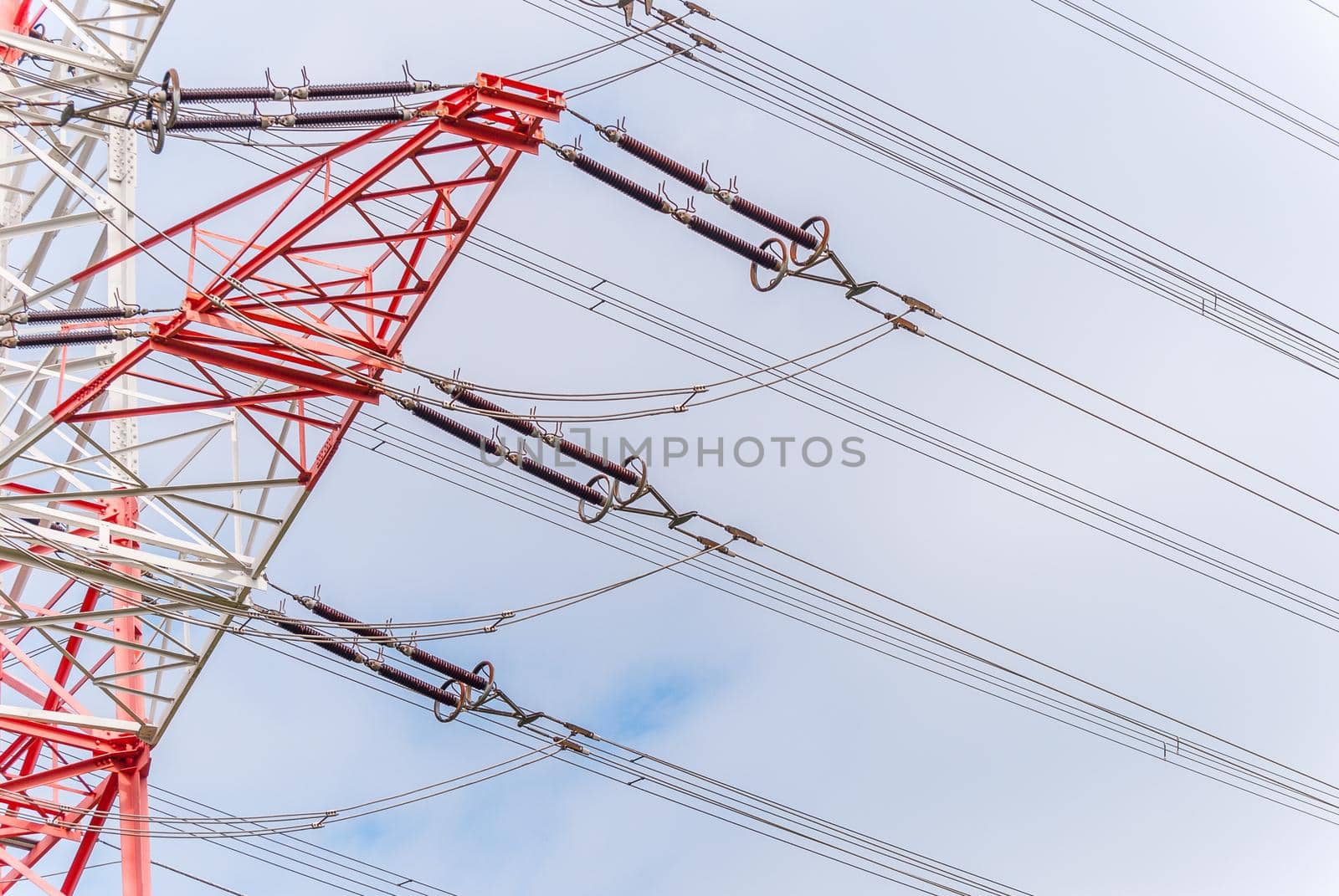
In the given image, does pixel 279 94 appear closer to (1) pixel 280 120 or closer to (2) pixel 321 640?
(1) pixel 280 120

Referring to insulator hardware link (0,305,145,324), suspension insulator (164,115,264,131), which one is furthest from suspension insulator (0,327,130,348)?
suspension insulator (164,115,264,131)

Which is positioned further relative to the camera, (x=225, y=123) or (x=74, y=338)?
(x=225, y=123)

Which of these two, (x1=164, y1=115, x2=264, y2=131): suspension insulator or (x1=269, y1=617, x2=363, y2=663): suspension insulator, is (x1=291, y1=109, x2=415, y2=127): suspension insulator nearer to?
(x1=164, y1=115, x2=264, y2=131): suspension insulator

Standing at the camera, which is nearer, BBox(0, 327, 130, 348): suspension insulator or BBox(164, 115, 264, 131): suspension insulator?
Result: BBox(0, 327, 130, 348): suspension insulator

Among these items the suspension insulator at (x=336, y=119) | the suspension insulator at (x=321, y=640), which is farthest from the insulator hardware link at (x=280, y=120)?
the suspension insulator at (x=321, y=640)

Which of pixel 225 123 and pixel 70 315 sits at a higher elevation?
pixel 225 123

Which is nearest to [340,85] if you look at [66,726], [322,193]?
[322,193]

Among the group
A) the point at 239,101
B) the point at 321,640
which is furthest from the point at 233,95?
the point at 321,640
